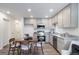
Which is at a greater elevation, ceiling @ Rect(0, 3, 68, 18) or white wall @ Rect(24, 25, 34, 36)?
ceiling @ Rect(0, 3, 68, 18)

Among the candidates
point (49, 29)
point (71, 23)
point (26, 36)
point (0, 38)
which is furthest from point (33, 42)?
point (49, 29)

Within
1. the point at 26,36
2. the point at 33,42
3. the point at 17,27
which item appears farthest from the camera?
the point at 17,27

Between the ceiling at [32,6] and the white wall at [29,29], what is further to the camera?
the white wall at [29,29]

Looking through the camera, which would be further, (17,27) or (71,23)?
(17,27)

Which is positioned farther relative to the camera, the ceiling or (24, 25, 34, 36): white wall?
(24, 25, 34, 36): white wall

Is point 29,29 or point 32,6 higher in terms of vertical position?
point 32,6

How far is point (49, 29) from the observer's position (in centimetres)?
932

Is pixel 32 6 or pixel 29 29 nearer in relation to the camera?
pixel 32 6

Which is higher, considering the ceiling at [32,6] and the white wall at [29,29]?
the ceiling at [32,6]

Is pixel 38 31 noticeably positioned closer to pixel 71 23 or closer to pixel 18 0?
pixel 71 23

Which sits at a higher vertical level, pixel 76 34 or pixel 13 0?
pixel 13 0
